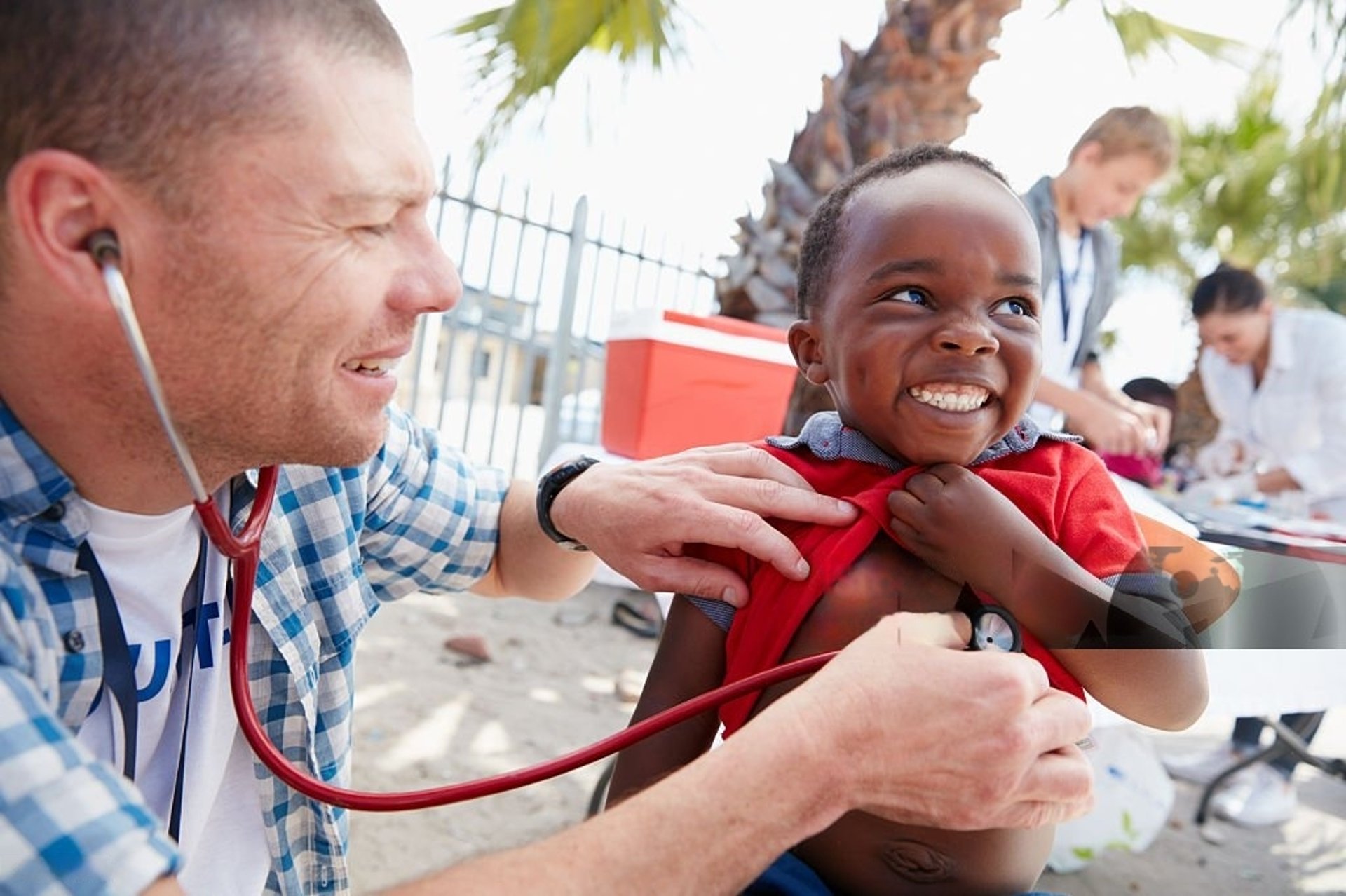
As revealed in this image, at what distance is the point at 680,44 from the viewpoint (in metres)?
5.98

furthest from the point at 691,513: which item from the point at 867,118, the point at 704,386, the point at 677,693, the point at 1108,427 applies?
the point at 867,118

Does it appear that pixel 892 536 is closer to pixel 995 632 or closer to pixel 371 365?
pixel 995 632

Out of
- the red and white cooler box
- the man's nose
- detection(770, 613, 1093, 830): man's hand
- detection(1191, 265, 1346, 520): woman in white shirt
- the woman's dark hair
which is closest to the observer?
detection(770, 613, 1093, 830): man's hand

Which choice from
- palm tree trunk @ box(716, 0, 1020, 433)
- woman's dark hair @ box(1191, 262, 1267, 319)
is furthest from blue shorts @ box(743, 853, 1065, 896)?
woman's dark hair @ box(1191, 262, 1267, 319)

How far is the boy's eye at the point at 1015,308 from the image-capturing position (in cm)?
115

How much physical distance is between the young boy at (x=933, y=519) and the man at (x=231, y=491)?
7 centimetres

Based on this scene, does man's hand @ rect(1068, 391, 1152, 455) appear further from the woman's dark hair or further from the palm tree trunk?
the woman's dark hair

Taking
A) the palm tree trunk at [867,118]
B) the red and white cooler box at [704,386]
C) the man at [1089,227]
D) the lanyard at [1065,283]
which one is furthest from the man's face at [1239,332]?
the red and white cooler box at [704,386]

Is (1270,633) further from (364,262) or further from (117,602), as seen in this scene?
(117,602)

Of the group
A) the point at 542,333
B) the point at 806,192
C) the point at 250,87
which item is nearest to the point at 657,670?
the point at 250,87

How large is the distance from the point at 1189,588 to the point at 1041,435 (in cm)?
38

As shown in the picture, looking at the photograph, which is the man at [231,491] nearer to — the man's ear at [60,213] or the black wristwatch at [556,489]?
the man's ear at [60,213]

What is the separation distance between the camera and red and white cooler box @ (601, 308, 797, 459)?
2771 mm

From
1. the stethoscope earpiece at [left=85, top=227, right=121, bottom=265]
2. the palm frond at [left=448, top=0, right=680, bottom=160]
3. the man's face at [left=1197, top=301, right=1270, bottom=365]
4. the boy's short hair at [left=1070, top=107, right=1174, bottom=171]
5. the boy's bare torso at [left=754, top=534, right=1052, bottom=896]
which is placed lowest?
the boy's bare torso at [left=754, top=534, right=1052, bottom=896]
